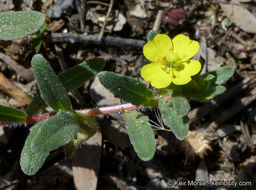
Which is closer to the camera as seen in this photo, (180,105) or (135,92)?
(180,105)

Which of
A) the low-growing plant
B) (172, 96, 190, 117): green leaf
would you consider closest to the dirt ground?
the low-growing plant

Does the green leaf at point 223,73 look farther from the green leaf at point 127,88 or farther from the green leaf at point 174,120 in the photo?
the green leaf at point 127,88

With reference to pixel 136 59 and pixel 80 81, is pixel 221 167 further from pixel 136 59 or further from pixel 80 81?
pixel 80 81

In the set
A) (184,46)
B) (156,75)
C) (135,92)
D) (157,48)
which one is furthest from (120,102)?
(184,46)

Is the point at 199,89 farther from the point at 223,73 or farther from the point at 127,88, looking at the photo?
the point at 127,88

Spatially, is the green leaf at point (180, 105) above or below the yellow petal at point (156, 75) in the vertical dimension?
below

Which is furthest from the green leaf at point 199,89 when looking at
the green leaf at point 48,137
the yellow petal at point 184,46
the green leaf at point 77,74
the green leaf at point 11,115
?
the green leaf at point 11,115
